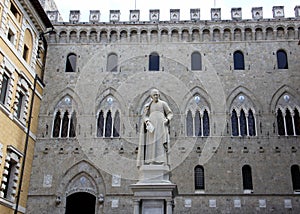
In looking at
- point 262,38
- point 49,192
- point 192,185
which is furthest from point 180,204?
point 262,38

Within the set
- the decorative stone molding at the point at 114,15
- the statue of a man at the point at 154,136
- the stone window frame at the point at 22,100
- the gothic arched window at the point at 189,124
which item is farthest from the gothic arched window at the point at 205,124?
the statue of a man at the point at 154,136

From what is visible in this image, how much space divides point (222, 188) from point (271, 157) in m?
2.88

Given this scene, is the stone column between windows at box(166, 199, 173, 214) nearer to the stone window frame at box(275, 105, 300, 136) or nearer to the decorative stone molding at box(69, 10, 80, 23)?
the stone window frame at box(275, 105, 300, 136)

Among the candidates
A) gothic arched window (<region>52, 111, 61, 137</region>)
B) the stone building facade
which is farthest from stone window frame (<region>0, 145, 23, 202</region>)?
gothic arched window (<region>52, 111, 61, 137</region>)

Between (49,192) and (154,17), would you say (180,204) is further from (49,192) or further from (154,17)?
(154,17)

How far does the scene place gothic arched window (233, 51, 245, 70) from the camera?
22922 millimetres

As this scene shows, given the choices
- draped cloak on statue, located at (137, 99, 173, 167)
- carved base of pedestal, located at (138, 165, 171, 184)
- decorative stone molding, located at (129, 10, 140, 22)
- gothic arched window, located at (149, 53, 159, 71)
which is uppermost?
decorative stone molding, located at (129, 10, 140, 22)

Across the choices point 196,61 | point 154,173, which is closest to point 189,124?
point 196,61

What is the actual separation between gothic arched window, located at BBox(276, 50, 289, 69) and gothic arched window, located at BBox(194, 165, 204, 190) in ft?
23.1

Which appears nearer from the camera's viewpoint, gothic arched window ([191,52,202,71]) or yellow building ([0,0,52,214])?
yellow building ([0,0,52,214])

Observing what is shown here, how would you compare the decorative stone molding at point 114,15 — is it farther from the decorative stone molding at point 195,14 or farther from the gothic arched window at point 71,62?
the decorative stone molding at point 195,14

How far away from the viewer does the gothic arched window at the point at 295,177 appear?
2030 centimetres

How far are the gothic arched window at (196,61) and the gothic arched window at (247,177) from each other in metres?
5.92

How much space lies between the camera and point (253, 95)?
2211 centimetres
